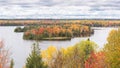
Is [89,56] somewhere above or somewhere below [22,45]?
above

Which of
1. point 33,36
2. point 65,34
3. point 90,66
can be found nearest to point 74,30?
point 65,34

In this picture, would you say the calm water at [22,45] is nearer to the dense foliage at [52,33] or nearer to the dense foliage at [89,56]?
the dense foliage at [52,33]

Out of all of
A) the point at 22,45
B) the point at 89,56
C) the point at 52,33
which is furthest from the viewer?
the point at 52,33

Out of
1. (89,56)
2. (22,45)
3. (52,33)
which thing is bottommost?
(52,33)

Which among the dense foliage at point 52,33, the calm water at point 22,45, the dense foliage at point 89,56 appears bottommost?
the dense foliage at point 52,33

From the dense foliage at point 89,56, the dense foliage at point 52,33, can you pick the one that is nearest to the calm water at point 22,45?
the dense foliage at point 52,33

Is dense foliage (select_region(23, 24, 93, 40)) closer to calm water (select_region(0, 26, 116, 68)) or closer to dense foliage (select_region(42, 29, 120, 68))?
calm water (select_region(0, 26, 116, 68))

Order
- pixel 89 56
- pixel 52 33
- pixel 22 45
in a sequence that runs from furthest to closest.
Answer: pixel 52 33
pixel 22 45
pixel 89 56

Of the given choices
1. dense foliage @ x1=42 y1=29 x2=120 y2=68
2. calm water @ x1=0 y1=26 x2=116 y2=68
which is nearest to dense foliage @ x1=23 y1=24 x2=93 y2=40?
calm water @ x1=0 y1=26 x2=116 y2=68

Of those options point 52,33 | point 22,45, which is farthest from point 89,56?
point 52,33

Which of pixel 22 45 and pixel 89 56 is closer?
→ pixel 89 56

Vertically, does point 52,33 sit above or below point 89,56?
below

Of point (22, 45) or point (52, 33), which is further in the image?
point (52, 33)

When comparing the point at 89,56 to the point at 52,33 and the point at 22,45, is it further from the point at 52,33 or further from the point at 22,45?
the point at 52,33
